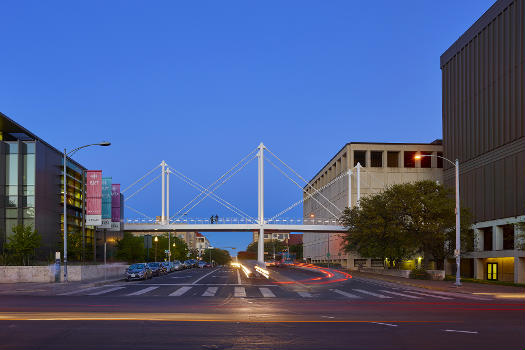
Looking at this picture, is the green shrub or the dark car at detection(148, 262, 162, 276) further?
the dark car at detection(148, 262, 162, 276)

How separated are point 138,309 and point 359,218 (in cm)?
4876

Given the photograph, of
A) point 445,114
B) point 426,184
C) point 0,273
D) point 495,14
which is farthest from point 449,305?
point 445,114

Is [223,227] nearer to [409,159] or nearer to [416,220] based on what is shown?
[409,159]

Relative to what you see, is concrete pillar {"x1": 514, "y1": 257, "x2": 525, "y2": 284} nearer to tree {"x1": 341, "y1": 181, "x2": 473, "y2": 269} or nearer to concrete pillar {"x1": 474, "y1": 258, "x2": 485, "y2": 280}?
tree {"x1": 341, "y1": 181, "x2": 473, "y2": 269}

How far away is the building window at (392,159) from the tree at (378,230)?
43.7m

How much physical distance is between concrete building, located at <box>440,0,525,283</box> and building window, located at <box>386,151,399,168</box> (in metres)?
33.2

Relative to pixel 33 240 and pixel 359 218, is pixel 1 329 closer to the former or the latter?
pixel 33 240

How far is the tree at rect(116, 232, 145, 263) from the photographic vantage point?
8419 centimetres

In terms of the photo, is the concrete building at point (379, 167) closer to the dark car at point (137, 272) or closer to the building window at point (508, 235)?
the building window at point (508, 235)

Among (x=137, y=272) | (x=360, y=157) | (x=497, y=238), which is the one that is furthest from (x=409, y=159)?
(x=137, y=272)

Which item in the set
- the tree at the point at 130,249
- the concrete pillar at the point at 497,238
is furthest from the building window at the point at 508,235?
the tree at the point at 130,249

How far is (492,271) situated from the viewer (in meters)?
66.7

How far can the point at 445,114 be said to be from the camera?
80938 mm

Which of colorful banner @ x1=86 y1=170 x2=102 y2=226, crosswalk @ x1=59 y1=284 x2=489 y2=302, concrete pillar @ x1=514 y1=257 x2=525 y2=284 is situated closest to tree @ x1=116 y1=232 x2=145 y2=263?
colorful banner @ x1=86 y1=170 x2=102 y2=226
